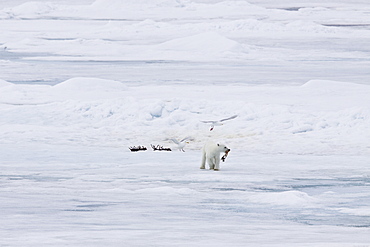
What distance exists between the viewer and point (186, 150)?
10.7 meters

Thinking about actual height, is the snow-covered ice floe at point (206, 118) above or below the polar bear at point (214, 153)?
below

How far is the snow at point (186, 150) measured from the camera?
17.6ft

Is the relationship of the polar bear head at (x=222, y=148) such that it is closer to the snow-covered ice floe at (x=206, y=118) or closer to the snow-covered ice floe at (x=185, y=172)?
the snow-covered ice floe at (x=185, y=172)

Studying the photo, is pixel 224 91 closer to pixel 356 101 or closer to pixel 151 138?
pixel 356 101

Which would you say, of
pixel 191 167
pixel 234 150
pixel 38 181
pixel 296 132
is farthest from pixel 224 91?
pixel 38 181

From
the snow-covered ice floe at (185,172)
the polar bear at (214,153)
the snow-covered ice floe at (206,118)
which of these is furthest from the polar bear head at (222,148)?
the snow-covered ice floe at (206,118)

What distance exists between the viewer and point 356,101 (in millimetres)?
15453

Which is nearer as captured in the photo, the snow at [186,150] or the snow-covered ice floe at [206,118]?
the snow at [186,150]

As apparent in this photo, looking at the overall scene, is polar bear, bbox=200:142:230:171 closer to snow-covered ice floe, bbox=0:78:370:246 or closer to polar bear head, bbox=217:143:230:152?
polar bear head, bbox=217:143:230:152

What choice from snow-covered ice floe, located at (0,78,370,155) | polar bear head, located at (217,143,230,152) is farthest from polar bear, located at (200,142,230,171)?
snow-covered ice floe, located at (0,78,370,155)

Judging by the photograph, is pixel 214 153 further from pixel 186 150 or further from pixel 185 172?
pixel 186 150

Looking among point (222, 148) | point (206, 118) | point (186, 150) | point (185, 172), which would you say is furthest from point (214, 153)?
point (206, 118)

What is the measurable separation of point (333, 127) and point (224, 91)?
20.2 feet

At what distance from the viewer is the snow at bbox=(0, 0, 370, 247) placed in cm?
535
